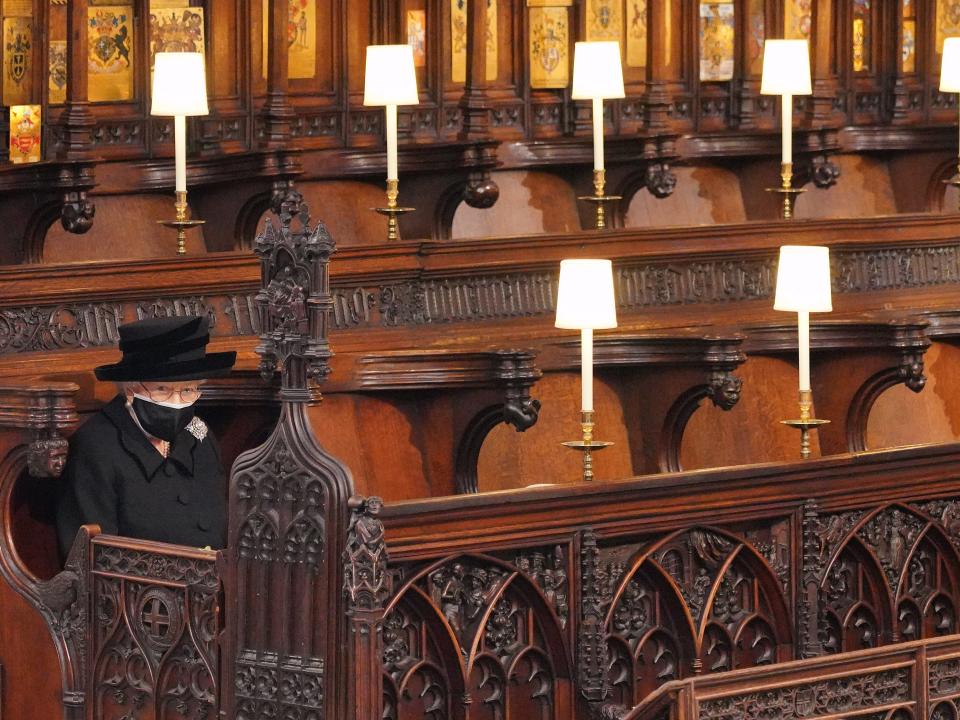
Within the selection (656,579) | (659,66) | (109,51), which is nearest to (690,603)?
(656,579)

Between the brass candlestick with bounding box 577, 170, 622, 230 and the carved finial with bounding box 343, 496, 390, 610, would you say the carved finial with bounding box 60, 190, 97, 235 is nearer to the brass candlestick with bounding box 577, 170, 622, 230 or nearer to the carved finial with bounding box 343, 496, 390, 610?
the brass candlestick with bounding box 577, 170, 622, 230

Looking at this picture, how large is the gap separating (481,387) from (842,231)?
8.88ft

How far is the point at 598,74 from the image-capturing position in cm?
925

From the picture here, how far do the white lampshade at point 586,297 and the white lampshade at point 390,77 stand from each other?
1567 mm

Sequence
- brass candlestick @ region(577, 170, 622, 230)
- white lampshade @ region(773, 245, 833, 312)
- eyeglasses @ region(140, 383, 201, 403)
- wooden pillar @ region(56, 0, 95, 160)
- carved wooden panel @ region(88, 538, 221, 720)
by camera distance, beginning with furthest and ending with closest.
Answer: brass candlestick @ region(577, 170, 622, 230) → wooden pillar @ region(56, 0, 95, 160) → white lampshade @ region(773, 245, 833, 312) → eyeglasses @ region(140, 383, 201, 403) → carved wooden panel @ region(88, 538, 221, 720)

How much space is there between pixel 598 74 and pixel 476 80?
0.53 meters

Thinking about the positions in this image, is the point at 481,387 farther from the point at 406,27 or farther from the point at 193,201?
the point at 406,27

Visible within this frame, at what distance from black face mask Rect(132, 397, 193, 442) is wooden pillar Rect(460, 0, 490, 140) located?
10.5 ft

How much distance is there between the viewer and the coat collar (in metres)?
6.27

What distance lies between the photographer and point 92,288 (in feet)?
24.0

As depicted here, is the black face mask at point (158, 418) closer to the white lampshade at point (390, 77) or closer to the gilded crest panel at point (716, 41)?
the white lampshade at point (390, 77)

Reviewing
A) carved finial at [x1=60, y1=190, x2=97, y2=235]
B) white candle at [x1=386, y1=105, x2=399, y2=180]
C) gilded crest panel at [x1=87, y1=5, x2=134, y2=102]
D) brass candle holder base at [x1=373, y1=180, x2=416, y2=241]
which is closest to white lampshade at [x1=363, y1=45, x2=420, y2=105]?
white candle at [x1=386, y1=105, x2=399, y2=180]

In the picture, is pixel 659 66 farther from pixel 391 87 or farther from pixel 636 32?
pixel 391 87

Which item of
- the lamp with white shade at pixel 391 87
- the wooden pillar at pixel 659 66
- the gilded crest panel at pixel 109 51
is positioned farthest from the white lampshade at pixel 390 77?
the wooden pillar at pixel 659 66
